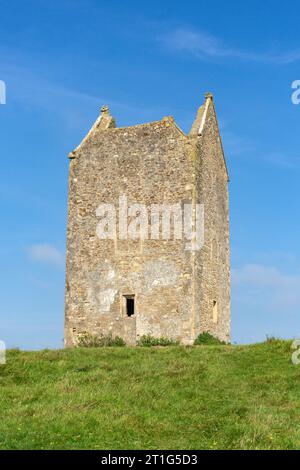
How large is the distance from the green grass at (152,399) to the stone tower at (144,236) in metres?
5.53

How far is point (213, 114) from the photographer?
1324 inches

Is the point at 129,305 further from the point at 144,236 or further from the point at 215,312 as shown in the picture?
the point at 215,312

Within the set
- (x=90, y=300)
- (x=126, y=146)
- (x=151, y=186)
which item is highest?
(x=126, y=146)

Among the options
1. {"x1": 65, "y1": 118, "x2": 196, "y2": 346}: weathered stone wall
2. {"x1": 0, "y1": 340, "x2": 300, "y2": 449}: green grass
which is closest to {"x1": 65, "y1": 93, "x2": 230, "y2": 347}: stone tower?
{"x1": 65, "y1": 118, "x2": 196, "y2": 346}: weathered stone wall

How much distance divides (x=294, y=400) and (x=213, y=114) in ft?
67.5

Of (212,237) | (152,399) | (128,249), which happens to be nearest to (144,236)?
(128,249)

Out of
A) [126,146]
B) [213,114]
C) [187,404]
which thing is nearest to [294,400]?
[187,404]

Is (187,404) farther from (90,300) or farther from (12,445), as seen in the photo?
(90,300)

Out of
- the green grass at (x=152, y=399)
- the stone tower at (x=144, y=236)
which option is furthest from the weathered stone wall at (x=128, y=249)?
the green grass at (x=152, y=399)

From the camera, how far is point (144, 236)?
30188 mm

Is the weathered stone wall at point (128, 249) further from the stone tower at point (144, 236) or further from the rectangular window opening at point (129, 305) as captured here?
the rectangular window opening at point (129, 305)

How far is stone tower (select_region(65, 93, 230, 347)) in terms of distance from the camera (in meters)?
29.2

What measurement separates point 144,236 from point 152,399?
1451 cm

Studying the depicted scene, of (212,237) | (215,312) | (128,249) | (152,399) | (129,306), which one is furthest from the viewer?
(215,312)
